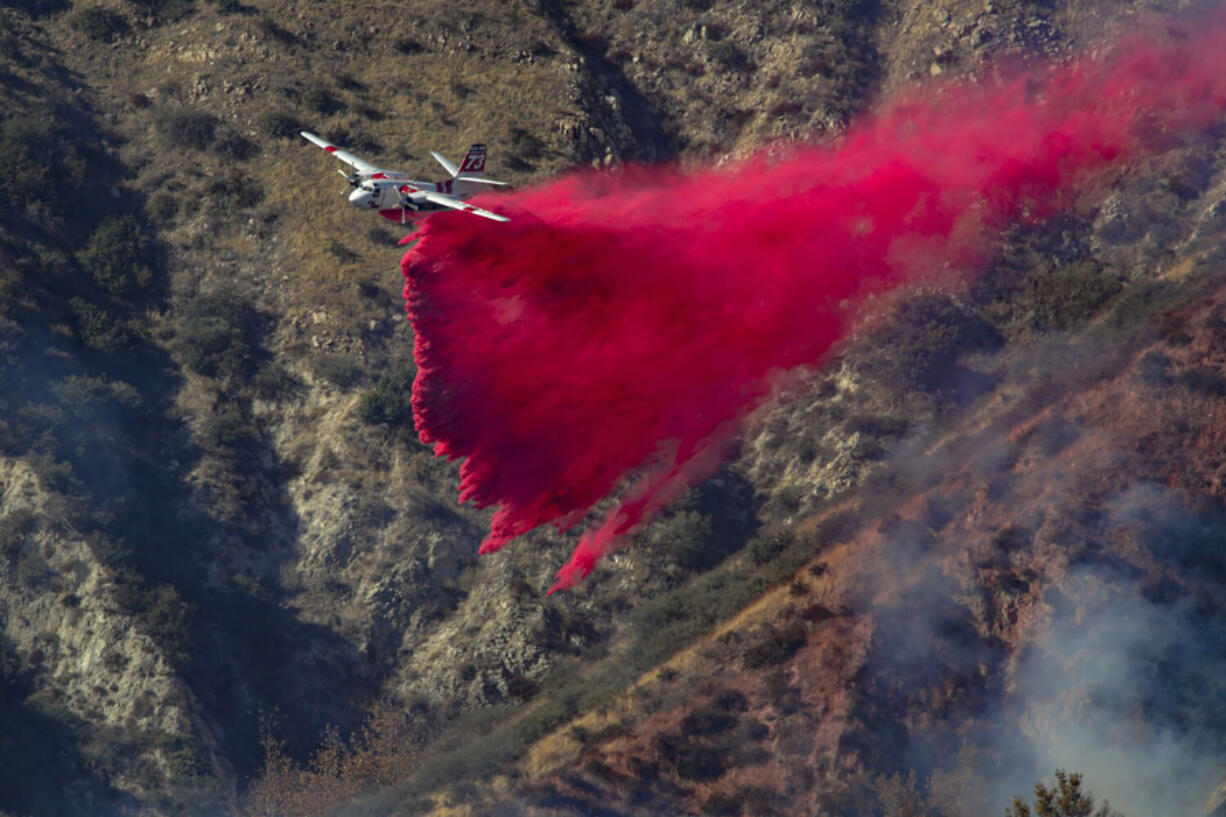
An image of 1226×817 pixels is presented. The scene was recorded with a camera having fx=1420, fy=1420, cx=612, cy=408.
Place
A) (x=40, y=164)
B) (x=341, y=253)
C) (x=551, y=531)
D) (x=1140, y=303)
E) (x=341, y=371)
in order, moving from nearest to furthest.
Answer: (x=551, y=531) → (x=1140, y=303) → (x=341, y=371) → (x=341, y=253) → (x=40, y=164)

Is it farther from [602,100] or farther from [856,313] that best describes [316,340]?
[856,313]

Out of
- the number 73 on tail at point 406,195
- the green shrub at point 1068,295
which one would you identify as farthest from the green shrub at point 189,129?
the green shrub at point 1068,295

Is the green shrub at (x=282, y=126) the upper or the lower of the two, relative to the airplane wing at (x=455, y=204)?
lower

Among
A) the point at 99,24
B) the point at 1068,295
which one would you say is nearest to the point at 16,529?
the point at 99,24

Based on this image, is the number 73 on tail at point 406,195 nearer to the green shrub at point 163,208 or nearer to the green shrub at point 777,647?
the green shrub at point 163,208

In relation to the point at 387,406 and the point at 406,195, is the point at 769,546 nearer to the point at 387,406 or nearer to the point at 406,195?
the point at 387,406

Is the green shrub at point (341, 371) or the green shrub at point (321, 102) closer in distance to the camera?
the green shrub at point (341, 371)

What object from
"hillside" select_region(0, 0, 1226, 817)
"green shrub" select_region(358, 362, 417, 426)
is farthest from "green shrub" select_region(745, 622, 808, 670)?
"green shrub" select_region(358, 362, 417, 426)
